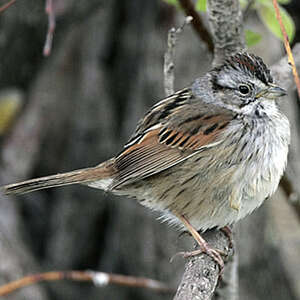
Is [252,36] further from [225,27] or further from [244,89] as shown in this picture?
[244,89]

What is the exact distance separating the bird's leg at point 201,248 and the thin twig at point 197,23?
84cm

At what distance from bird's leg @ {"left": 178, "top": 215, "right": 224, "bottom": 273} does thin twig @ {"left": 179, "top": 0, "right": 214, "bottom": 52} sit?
840 mm

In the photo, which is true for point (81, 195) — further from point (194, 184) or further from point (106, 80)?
point (194, 184)

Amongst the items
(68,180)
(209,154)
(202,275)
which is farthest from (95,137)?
(202,275)

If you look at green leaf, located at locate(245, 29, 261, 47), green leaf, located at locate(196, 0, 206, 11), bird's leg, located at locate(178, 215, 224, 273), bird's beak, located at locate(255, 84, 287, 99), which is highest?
green leaf, located at locate(196, 0, 206, 11)

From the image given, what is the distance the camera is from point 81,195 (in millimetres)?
5047

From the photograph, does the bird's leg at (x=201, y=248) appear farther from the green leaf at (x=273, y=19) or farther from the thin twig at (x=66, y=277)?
the green leaf at (x=273, y=19)

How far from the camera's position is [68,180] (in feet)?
10.3

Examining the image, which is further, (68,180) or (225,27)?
(68,180)

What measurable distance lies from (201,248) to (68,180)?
72cm

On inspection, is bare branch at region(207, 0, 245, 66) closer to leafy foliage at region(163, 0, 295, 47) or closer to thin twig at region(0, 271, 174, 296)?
leafy foliage at region(163, 0, 295, 47)

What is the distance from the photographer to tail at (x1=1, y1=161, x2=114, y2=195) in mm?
3092

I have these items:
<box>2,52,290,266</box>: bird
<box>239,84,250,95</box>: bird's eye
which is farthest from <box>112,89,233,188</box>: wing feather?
<box>239,84,250,95</box>: bird's eye

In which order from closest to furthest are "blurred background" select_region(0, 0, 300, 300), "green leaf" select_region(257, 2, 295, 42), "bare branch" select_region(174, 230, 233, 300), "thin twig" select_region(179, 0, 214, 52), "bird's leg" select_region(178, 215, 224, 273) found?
"bare branch" select_region(174, 230, 233, 300)
"bird's leg" select_region(178, 215, 224, 273)
"green leaf" select_region(257, 2, 295, 42)
"thin twig" select_region(179, 0, 214, 52)
"blurred background" select_region(0, 0, 300, 300)
